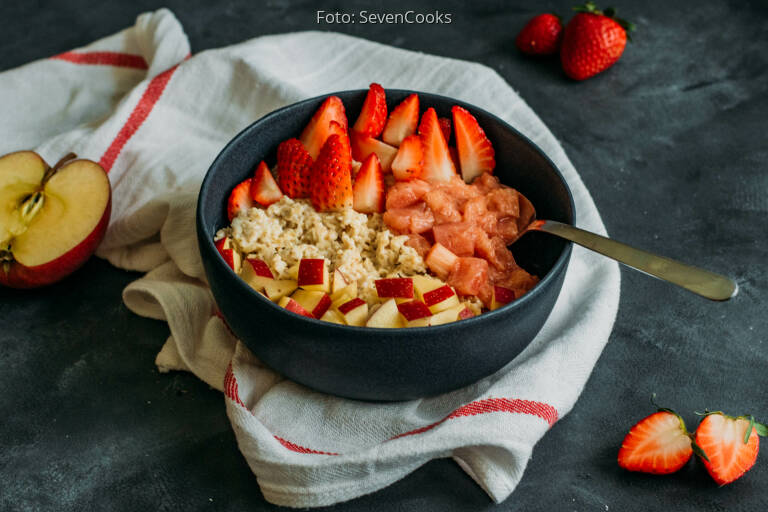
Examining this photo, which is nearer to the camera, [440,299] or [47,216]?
[440,299]

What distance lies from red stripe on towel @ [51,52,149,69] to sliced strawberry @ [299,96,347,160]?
0.84 meters

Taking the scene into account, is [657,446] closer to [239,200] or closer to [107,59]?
[239,200]

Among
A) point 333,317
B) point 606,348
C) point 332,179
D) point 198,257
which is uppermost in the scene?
point 332,179

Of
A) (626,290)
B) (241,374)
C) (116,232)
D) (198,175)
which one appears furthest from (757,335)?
(116,232)

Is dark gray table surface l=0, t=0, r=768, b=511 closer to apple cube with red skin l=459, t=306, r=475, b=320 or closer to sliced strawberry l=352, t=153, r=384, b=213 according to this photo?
apple cube with red skin l=459, t=306, r=475, b=320

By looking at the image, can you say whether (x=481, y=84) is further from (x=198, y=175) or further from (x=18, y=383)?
(x=18, y=383)

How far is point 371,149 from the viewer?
179 cm

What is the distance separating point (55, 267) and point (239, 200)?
43 cm

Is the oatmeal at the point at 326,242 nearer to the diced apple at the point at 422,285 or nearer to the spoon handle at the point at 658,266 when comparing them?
the diced apple at the point at 422,285

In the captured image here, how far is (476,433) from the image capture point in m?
1.43

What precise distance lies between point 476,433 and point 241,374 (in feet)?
1.49

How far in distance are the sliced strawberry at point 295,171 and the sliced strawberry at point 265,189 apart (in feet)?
0.06

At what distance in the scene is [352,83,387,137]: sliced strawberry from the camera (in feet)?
5.85

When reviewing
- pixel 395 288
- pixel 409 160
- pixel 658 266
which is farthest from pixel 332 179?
pixel 658 266
